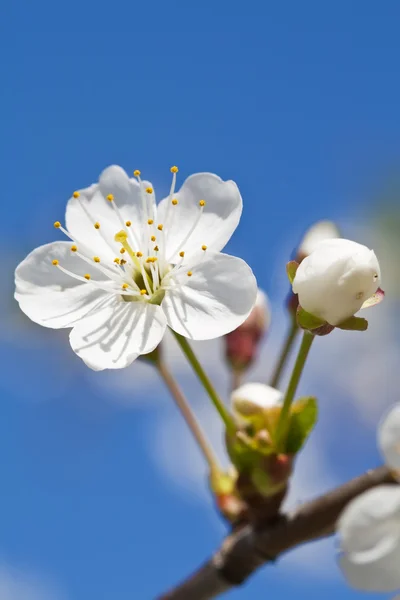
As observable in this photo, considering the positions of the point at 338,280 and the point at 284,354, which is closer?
the point at 338,280

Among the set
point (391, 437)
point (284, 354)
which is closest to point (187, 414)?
point (284, 354)

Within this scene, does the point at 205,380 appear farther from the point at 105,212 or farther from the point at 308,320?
the point at 105,212

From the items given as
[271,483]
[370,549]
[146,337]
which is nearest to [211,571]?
[271,483]

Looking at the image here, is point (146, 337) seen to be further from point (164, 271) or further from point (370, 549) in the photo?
point (370, 549)

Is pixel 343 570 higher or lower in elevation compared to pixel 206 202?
lower

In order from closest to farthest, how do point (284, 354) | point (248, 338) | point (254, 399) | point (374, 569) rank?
point (374, 569) < point (254, 399) < point (284, 354) < point (248, 338)

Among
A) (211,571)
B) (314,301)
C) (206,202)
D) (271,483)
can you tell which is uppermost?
(206,202)

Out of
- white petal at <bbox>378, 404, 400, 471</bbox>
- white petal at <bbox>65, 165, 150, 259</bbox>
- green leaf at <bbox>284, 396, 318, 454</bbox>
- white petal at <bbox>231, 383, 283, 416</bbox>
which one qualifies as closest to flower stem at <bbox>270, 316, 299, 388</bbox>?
white petal at <bbox>231, 383, 283, 416</bbox>

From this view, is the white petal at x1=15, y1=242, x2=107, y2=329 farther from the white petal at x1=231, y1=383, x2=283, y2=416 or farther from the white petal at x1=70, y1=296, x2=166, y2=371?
the white petal at x1=231, y1=383, x2=283, y2=416
